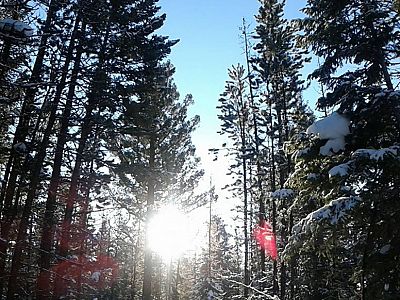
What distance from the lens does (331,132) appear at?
7762 millimetres

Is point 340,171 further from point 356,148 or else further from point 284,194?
point 284,194

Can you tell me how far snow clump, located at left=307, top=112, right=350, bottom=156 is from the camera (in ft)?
24.9

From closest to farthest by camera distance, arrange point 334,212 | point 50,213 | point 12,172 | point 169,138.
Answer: point 334,212, point 12,172, point 50,213, point 169,138

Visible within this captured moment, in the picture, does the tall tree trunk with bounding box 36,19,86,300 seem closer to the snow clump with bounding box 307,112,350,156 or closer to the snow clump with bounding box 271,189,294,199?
the snow clump with bounding box 307,112,350,156

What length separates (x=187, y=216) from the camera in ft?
80.7

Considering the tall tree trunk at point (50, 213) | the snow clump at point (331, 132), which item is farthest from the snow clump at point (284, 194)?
the tall tree trunk at point (50, 213)

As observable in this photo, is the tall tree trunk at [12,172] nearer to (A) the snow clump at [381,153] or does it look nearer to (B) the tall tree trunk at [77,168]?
(B) the tall tree trunk at [77,168]

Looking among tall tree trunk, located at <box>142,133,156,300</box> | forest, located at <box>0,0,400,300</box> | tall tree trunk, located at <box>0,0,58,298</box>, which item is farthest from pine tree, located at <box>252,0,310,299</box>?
tall tree trunk, located at <box>0,0,58,298</box>

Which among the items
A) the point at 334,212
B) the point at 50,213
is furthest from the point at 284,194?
the point at 50,213

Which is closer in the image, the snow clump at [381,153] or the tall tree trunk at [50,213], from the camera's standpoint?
the snow clump at [381,153]

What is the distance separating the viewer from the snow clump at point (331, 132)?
759 centimetres

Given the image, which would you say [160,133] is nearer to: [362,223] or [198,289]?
[362,223]

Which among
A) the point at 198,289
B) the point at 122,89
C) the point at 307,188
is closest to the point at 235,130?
the point at 122,89

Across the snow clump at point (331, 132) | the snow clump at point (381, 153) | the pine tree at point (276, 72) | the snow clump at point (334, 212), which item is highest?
the pine tree at point (276, 72)
